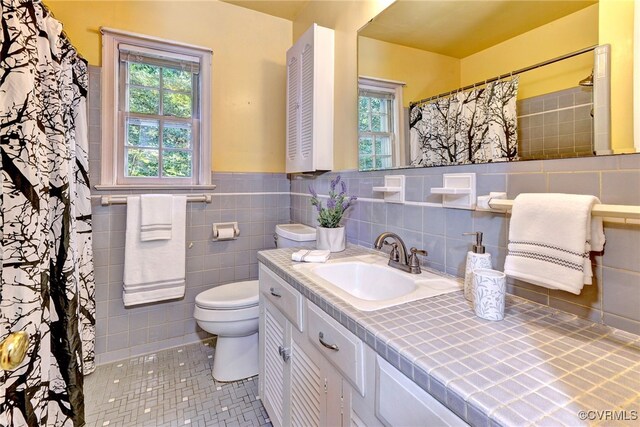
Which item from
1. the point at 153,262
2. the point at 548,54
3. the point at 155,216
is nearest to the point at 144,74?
the point at 155,216

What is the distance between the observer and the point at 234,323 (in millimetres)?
1689

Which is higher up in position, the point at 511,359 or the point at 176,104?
the point at 176,104

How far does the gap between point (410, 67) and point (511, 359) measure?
1.17 meters

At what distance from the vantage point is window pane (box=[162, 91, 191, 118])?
6.92 feet

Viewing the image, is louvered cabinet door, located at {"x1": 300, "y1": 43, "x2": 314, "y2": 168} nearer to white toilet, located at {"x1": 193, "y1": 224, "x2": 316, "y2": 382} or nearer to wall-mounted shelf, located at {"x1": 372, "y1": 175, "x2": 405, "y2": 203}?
white toilet, located at {"x1": 193, "y1": 224, "x2": 316, "y2": 382}

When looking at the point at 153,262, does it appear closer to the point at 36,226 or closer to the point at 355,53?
the point at 36,226

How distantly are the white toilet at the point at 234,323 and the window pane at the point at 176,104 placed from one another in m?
1.18

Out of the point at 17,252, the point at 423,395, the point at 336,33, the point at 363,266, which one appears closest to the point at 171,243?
the point at 17,252

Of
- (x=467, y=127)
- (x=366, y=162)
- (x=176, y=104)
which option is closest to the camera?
(x=467, y=127)

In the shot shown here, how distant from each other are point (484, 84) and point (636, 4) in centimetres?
37

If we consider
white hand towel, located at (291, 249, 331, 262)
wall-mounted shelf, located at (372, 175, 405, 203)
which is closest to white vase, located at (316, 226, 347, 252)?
white hand towel, located at (291, 249, 331, 262)

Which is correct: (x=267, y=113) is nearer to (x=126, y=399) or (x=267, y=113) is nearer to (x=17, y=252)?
(x=17, y=252)

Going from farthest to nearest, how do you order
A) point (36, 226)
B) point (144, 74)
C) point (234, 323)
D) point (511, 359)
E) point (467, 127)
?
point (144, 74) → point (234, 323) → point (467, 127) → point (36, 226) → point (511, 359)

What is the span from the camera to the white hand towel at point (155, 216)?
6.25ft
